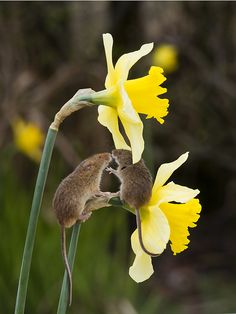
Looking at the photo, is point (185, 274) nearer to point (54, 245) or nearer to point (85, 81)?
point (85, 81)

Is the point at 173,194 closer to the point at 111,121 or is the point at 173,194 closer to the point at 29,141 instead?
the point at 111,121

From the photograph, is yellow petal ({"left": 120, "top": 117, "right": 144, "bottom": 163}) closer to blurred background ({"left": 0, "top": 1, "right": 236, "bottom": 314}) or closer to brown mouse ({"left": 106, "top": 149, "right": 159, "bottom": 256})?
brown mouse ({"left": 106, "top": 149, "right": 159, "bottom": 256})

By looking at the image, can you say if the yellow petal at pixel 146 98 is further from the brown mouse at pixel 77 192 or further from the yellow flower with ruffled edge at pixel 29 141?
the yellow flower with ruffled edge at pixel 29 141

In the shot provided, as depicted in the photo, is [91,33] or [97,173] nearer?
[97,173]

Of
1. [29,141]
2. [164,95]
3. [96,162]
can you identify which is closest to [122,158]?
[96,162]

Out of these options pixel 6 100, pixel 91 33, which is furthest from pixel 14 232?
pixel 91 33

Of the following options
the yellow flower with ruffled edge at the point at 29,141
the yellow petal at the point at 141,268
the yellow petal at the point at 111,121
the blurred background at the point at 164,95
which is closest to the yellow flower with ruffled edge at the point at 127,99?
the yellow petal at the point at 111,121

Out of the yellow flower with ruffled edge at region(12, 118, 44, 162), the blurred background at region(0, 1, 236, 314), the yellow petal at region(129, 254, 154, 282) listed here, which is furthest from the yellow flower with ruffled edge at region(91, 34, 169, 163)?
the blurred background at region(0, 1, 236, 314)
